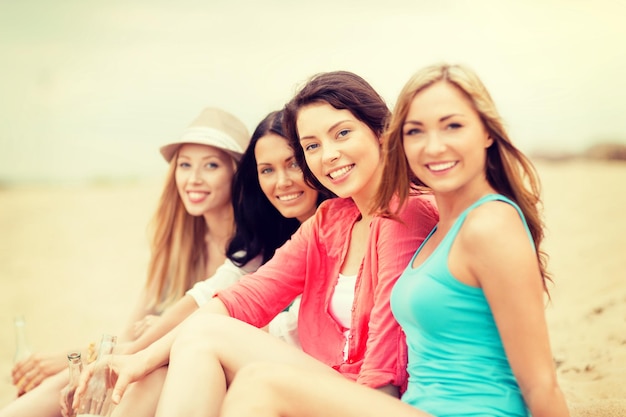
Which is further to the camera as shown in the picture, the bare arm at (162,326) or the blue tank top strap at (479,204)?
the bare arm at (162,326)

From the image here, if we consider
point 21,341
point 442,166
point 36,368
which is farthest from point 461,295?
point 21,341

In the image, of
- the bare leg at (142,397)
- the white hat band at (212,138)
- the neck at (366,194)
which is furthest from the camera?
the white hat band at (212,138)

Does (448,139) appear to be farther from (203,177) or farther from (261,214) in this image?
(203,177)

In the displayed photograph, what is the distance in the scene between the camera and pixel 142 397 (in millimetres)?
1825

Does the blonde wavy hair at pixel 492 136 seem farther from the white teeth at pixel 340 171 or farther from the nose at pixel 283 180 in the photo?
the nose at pixel 283 180

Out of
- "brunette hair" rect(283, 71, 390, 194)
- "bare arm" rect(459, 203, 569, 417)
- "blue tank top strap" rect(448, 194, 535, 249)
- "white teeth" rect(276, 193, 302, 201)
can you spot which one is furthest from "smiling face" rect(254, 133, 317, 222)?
"bare arm" rect(459, 203, 569, 417)

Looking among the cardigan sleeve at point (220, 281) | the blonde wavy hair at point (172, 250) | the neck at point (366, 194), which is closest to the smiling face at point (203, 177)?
the blonde wavy hair at point (172, 250)

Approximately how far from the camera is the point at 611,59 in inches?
334

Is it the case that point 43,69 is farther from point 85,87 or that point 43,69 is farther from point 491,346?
point 491,346

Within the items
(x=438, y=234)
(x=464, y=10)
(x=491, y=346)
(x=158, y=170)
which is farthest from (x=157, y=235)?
(x=158, y=170)

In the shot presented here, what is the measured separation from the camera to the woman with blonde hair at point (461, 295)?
1.34m

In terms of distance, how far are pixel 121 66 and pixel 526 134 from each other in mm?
6645

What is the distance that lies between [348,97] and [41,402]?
1422mm

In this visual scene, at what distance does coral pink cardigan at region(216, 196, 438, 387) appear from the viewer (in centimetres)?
171
